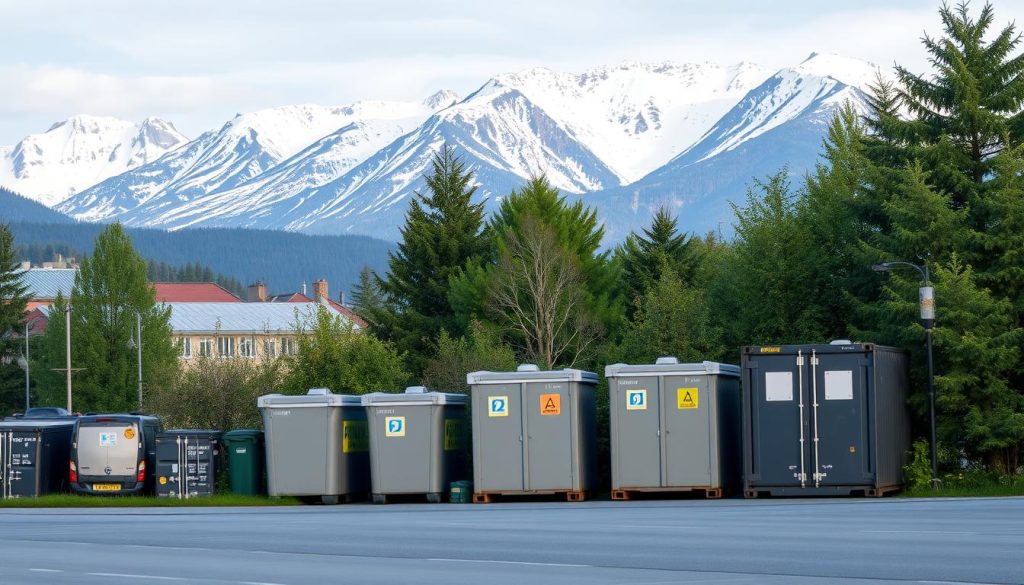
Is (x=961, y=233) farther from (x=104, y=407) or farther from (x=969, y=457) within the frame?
(x=104, y=407)

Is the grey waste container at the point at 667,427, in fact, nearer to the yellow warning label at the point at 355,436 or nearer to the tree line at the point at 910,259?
the tree line at the point at 910,259

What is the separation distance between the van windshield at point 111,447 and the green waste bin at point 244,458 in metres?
2.04

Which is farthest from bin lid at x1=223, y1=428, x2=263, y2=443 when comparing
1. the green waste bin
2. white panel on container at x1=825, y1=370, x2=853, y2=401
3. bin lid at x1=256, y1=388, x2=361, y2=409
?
white panel on container at x1=825, y1=370, x2=853, y2=401

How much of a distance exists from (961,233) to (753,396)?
274 inches

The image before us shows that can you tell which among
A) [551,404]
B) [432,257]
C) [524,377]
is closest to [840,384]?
[551,404]

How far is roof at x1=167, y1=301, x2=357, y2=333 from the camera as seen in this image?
13712 cm

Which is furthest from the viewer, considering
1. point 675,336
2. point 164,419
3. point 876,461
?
point 164,419

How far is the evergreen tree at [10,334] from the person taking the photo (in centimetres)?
8688

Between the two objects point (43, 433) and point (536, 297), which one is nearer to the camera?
point (43, 433)

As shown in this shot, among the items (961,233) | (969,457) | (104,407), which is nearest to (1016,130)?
(961,233)

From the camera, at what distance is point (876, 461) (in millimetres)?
29344

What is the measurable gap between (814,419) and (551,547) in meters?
12.1

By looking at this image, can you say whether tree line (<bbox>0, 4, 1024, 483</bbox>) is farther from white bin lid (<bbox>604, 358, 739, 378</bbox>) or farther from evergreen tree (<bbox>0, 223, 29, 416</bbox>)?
evergreen tree (<bbox>0, 223, 29, 416</bbox>)

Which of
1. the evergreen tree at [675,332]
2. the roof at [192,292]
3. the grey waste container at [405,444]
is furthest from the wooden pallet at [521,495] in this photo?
the roof at [192,292]
